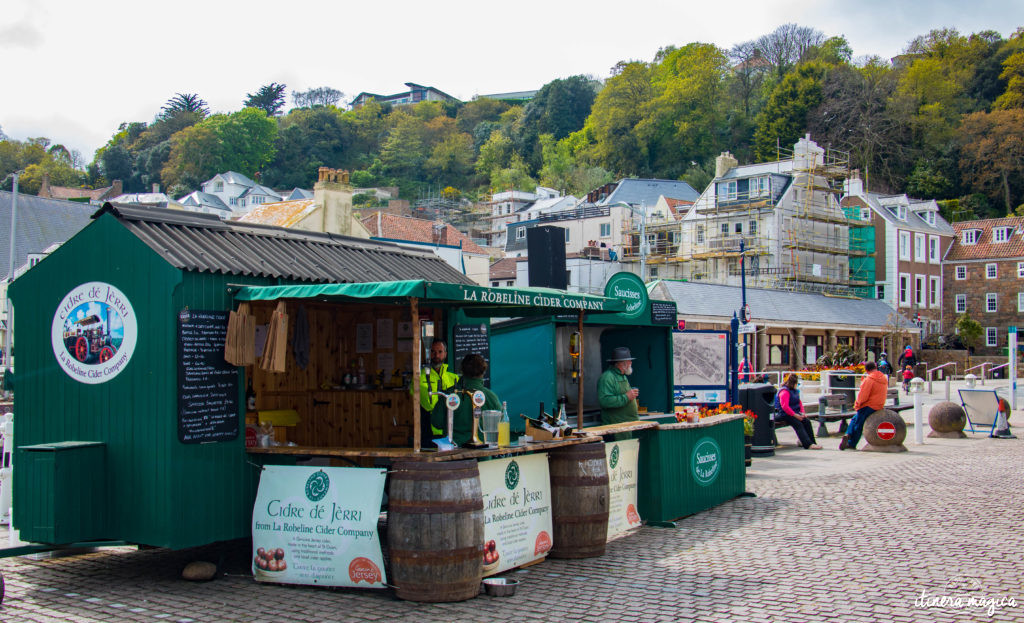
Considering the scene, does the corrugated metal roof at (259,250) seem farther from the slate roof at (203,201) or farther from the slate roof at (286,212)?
the slate roof at (203,201)

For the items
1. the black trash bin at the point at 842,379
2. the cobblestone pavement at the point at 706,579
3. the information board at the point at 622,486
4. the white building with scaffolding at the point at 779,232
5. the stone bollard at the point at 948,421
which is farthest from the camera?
the white building with scaffolding at the point at 779,232

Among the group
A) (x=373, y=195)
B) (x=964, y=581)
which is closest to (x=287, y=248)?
(x=964, y=581)

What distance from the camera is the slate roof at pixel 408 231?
50.0 m

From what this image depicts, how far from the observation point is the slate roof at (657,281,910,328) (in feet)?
138

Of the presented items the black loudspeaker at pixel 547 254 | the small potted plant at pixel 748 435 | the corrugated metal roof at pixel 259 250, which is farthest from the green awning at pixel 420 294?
the small potted plant at pixel 748 435

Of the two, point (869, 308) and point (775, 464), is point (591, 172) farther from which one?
point (775, 464)

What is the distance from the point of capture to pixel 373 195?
4673 inches

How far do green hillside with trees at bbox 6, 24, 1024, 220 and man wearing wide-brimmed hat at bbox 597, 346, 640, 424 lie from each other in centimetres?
7224

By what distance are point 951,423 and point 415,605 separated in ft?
56.7

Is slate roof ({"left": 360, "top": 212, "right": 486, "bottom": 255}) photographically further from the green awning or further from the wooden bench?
the green awning

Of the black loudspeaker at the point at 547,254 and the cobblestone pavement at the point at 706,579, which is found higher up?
the black loudspeaker at the point at 547,254

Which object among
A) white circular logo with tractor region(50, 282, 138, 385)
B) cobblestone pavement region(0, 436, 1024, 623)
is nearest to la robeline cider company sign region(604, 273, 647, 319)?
cobblestone pavement region(0, 436, 1024, 623)

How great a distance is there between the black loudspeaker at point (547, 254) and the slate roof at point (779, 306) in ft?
78.5

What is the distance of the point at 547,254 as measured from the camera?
16.1m
